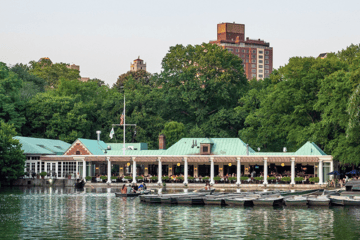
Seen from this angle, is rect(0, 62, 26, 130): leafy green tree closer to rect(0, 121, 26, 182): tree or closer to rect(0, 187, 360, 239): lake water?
rect(0, 121, 26, 182): tree

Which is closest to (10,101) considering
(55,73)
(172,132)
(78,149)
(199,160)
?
(78,149)

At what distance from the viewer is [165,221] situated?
1405 inches

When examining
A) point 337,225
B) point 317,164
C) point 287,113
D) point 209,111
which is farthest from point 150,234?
point 209,111

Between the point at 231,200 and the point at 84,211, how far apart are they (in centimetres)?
1243

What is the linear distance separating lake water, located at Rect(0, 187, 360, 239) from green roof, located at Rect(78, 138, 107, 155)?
2808 centimetres

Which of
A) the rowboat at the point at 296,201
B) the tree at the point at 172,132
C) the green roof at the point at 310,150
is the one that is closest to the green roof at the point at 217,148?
the green roof at the point at 310,150

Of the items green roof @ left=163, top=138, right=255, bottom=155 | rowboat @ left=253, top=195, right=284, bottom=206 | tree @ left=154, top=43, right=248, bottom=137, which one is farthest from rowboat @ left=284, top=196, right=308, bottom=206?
tree @ left=154, top=43, right=248, bottom=137

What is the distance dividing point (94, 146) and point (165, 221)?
4560 cm

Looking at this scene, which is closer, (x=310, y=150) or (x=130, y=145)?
(x=310, y=150)

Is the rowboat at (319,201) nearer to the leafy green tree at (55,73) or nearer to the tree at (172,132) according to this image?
the tree at (172,132)

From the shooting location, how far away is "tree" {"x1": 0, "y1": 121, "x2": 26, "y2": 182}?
2687 inches

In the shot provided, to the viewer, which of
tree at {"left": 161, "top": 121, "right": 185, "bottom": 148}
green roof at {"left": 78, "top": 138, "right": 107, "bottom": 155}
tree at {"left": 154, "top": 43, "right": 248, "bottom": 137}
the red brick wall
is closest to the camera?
the red brick wall

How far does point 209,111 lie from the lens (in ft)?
327

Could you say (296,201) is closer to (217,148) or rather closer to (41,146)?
(217,148)
